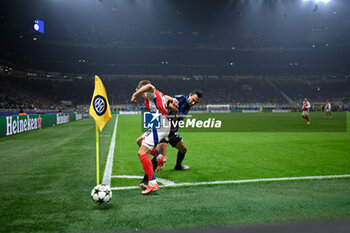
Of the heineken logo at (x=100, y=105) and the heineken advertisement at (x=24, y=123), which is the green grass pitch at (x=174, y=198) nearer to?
the heineken logo at (x=100, y=105)

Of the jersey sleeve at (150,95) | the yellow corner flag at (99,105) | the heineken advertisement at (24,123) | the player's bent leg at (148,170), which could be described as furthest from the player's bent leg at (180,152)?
the heineken advertisement at (24,123)

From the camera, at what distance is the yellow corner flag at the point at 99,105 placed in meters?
4.33

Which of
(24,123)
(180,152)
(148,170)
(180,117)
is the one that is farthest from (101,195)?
(24,123)

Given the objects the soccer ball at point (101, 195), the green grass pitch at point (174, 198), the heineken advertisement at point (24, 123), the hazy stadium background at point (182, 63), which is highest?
the hazy stadium background at point (182, 63)

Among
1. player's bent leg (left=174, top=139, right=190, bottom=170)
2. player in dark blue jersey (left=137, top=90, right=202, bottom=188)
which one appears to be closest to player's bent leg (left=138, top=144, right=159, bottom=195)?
player in dark blue jersey (left=137, top=90, right=202, bottom=188)

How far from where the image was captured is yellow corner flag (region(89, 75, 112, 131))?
4.33 m

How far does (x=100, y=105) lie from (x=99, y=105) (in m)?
0.02

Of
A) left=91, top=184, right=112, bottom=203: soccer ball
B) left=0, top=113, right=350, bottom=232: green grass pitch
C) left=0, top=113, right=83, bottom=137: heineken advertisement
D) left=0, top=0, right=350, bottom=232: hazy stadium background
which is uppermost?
left=0, top=0, right=350, bottom=232: hazy stadium background

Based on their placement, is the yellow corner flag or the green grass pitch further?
the yellow corner flag

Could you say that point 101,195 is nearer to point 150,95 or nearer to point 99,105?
point 99,105

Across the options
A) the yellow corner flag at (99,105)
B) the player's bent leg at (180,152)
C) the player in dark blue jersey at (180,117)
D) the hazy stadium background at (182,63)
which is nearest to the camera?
the yellow corner flag at (99,105)

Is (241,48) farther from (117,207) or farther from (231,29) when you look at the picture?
(117,207)

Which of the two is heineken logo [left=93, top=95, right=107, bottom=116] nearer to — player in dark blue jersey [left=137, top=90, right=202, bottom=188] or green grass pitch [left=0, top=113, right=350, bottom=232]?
player in dark blue jersey [left=137, top=90, right=202, bottom=188]

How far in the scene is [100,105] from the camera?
4.39 metres
